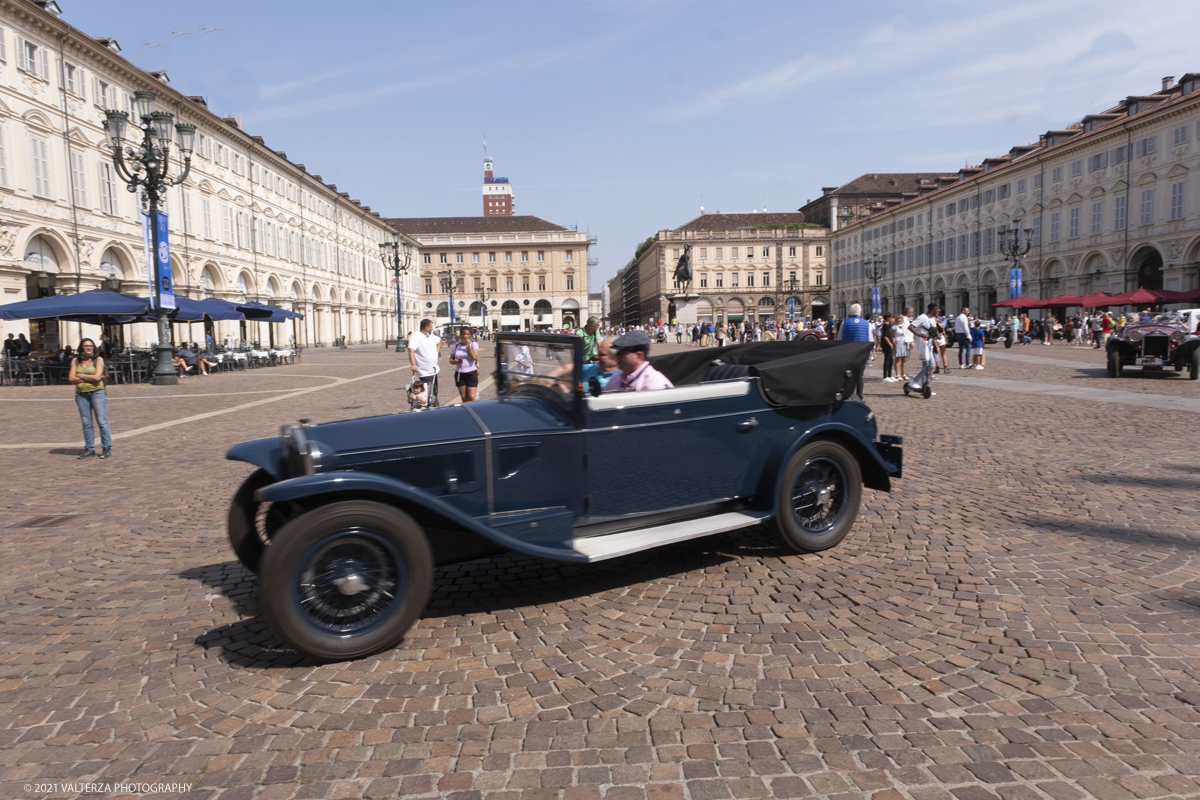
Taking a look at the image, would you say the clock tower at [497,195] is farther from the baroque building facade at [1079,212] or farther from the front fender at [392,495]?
the front fender at [392,495]

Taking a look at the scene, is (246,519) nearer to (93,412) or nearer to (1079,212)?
(93,412)

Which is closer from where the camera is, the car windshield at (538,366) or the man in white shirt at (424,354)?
the car windshield at (538,366)

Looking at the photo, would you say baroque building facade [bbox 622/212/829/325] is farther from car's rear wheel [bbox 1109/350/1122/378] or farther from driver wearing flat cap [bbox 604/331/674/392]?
driver wearing flat cap [bbox 604/331/674/392]

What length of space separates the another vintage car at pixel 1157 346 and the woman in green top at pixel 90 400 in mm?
18281

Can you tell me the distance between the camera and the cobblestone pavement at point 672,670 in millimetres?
2652

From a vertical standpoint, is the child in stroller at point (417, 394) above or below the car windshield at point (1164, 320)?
below


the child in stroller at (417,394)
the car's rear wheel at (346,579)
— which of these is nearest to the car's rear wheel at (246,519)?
the car's rear wheel at (346,579)

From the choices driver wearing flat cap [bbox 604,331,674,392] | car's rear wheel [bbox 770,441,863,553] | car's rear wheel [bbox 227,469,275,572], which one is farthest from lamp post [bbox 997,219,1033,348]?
car's rear wheel [bbox 227,469,275,572]

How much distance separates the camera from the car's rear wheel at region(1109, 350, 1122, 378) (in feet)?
53.8

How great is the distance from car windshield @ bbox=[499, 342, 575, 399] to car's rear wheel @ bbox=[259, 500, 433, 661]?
1.12 metres

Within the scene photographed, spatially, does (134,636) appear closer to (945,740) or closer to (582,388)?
(582,388)

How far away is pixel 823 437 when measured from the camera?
199 inches

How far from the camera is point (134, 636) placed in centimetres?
387

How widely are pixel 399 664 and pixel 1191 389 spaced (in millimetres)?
15446
